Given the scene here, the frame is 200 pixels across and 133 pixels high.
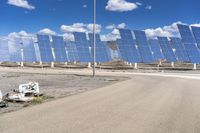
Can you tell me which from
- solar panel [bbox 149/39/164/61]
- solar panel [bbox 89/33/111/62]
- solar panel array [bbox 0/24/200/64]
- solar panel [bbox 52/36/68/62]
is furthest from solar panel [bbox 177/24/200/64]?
solar panel [bbox 52/36/68/62]

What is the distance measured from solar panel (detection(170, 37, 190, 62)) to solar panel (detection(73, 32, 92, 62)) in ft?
43.2

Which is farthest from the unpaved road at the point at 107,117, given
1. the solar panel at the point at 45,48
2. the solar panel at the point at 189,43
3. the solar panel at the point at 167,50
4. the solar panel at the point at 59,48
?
the solar panel at the point at 59,48

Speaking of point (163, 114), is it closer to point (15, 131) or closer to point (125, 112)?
point (125, 112)

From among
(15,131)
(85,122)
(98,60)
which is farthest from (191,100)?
(98,60)

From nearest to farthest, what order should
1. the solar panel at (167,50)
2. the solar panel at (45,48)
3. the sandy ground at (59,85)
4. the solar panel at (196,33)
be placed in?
the sandy ground at (59,85), the solar panel at (196,33), the solar panel at (167,50), the solar panel at (45,48)

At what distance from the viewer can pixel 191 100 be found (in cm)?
1355

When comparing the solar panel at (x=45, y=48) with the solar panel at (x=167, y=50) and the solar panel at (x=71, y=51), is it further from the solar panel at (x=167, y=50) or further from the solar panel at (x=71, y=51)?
the solar panel at (x=167, y=50)

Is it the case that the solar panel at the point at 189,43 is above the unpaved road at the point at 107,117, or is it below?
above

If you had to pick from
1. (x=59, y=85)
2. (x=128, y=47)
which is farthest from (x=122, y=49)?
(x=59, y=85)

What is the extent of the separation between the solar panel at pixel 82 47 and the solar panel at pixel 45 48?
4.84 meters

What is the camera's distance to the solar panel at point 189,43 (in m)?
45.1

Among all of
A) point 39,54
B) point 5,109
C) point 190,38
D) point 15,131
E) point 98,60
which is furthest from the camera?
point 39,54

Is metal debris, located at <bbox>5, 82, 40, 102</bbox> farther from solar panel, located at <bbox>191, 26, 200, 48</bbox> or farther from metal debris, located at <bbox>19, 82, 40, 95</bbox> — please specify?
solar panel, located at <bbox>191, 26, 200, 48</bbox>

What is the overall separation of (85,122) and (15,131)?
1862mm
